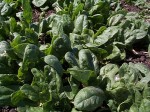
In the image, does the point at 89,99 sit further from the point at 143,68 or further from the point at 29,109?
the point at 143,68

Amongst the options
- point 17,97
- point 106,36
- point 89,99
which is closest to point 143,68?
point 106,36

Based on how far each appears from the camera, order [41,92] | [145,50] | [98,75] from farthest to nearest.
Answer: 1. [145,50]
2. [98,75]
3. [41,92]

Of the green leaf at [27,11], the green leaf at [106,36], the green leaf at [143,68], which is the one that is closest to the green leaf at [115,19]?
the green leaf at [106,36]

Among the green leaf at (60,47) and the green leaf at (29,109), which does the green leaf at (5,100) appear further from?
the green leaf at (60,47)

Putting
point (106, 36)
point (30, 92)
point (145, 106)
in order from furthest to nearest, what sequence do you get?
point (106, 36)
point (30, 92)
point (145, 106)

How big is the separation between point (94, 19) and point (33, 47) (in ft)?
3.54

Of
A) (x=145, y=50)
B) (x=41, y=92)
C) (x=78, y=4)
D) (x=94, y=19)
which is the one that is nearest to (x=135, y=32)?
(x=145, y=50)

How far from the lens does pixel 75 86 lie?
112 inches

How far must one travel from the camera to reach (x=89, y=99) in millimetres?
2676

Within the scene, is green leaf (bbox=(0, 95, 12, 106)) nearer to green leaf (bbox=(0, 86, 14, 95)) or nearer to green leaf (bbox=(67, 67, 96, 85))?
green leaf (bbox=(0, 86, 14, 95))

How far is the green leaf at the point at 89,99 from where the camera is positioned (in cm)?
265

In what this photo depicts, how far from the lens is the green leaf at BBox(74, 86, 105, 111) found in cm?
265

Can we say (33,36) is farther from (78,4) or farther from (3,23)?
(78,4)

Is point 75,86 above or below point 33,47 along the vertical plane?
below
